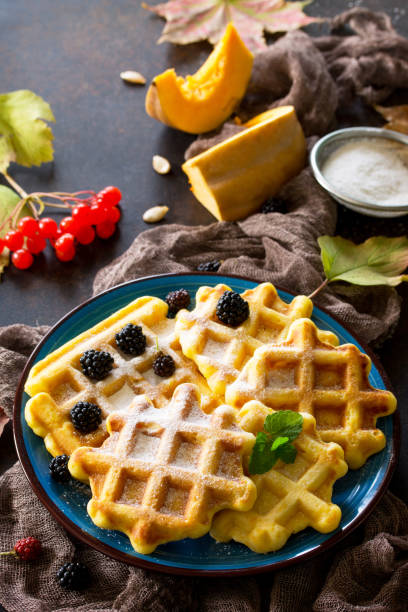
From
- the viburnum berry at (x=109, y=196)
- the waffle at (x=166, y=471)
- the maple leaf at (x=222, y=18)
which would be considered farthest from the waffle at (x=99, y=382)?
the maple leaf at (x=222, y=18)

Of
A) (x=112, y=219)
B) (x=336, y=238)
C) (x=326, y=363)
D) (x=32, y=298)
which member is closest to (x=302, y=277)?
(x=336, y=238)

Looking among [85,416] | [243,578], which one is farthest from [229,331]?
[243,578]

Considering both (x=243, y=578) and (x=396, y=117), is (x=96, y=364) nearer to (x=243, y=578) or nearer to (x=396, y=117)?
(x=243, y=578)

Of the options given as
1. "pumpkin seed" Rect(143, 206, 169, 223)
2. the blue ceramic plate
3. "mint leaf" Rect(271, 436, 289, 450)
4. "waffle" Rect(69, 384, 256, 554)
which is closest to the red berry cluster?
"pumpkin seed" Rect(143, 206, 169, 223)

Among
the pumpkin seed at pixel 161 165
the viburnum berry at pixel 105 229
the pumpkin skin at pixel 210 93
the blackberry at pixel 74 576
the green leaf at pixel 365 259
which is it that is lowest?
the blackberry at pixel 74 576

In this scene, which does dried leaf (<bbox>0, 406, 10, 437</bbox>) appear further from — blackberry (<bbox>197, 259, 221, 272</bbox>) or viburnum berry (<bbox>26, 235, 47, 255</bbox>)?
blackberry (<bbox>197, 259, 221, 272</bbox>)

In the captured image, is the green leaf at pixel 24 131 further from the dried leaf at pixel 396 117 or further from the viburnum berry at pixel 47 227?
the dried leaf at pixel 396 117
